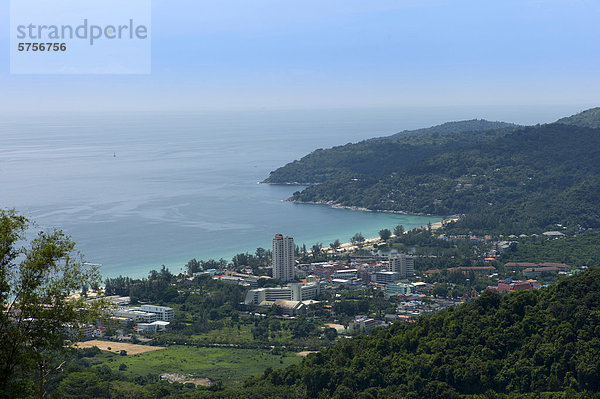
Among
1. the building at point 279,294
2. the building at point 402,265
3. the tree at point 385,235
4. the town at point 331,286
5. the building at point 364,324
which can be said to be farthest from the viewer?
the tree at point 385,235

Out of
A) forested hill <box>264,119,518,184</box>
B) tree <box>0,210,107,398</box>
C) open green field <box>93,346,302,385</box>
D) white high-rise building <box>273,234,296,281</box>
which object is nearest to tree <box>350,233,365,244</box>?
white high-rise building <box>273,234,296,281</box>

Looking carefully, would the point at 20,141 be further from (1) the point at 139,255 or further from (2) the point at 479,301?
(2) the point at 479,301

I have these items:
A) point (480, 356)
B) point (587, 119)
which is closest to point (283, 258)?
point (480, 356)

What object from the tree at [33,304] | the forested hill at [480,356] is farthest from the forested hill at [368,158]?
the tree at [33,304]

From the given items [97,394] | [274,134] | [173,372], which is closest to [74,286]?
[97,394]

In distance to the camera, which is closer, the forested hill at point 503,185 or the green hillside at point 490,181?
the green hillside at point 490,181

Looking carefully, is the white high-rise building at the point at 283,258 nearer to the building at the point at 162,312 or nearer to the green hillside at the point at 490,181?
the building at the point at 162,312
